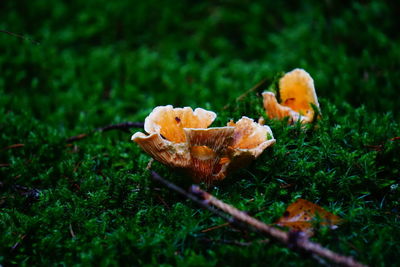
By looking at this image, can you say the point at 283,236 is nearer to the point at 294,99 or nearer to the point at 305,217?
the point at 305,217

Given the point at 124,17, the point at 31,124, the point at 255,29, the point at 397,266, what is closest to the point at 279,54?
the point at 255,29

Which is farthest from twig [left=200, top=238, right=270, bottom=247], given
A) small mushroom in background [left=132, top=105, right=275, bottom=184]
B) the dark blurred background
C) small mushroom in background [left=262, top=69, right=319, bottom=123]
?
the dark blurred background

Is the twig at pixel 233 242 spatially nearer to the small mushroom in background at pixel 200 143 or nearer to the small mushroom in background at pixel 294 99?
the small mushroom in background at pixel 200 143

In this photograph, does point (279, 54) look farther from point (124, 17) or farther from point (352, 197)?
point (352, 197)

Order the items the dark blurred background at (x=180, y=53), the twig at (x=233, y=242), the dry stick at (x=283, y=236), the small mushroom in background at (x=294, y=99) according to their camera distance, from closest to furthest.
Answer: the dry stick at (x=283, y=236), the twig at (x=233, y=242), the small mushroom in background at (x=294, y=99), the dark blurred background at (x=180, y=53)

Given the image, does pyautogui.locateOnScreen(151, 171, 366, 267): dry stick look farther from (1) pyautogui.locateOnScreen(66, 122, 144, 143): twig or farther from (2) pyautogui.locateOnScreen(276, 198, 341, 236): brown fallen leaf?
(1) pyautogui.locateOnScreen(66, 122, 144, 143): twig

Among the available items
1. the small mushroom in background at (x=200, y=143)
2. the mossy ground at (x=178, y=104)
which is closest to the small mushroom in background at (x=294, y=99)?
the mossy ground at (x=178, y=104)
